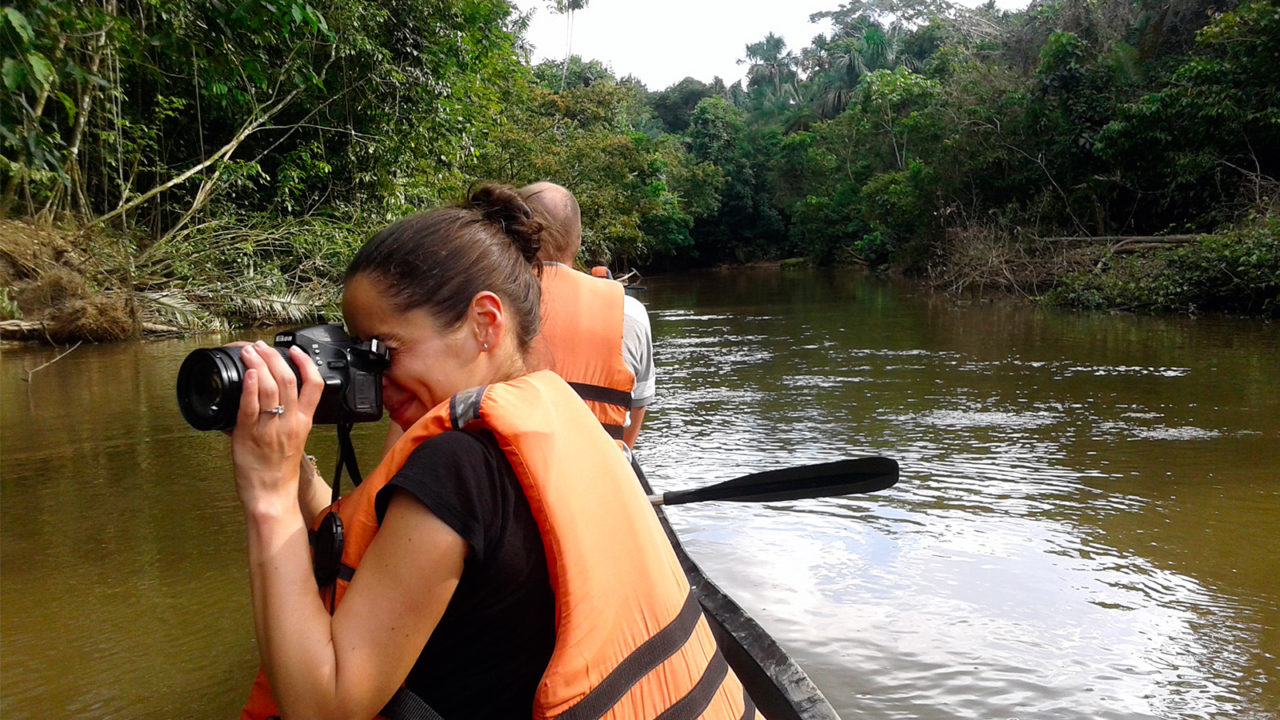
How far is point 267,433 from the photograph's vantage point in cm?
117

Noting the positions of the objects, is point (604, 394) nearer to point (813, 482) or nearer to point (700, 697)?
point (813, 482)

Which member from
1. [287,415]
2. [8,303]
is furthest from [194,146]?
[287,415]

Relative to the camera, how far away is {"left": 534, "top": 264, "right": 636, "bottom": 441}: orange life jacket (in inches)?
113

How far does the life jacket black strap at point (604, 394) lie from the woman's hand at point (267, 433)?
172cm

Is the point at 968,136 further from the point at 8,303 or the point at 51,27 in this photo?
the point at 51,27

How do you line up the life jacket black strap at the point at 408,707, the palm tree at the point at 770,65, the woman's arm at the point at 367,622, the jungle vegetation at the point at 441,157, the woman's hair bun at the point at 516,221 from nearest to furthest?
the woman's arm at the point at 367,622, the life jacket black strap at the point at 408,707, the woman's hair bun at the point at 516,221, the jungle vegetation at the point at 441,157, the palm tree at the point at 770,65

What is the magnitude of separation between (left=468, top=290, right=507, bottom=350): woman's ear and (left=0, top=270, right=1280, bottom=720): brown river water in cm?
183

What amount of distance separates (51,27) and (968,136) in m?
17.9

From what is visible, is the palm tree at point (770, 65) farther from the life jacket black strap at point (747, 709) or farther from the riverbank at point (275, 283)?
the life jacket black strap at point (747, 709)

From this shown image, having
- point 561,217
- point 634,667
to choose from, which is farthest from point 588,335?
point 634,667

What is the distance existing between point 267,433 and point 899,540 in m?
3.39

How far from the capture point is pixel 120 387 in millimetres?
8188

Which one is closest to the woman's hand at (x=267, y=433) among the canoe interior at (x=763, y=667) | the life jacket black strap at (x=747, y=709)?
the life jacket black strap at (x=747, y=709)

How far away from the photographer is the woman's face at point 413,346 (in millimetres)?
1331
